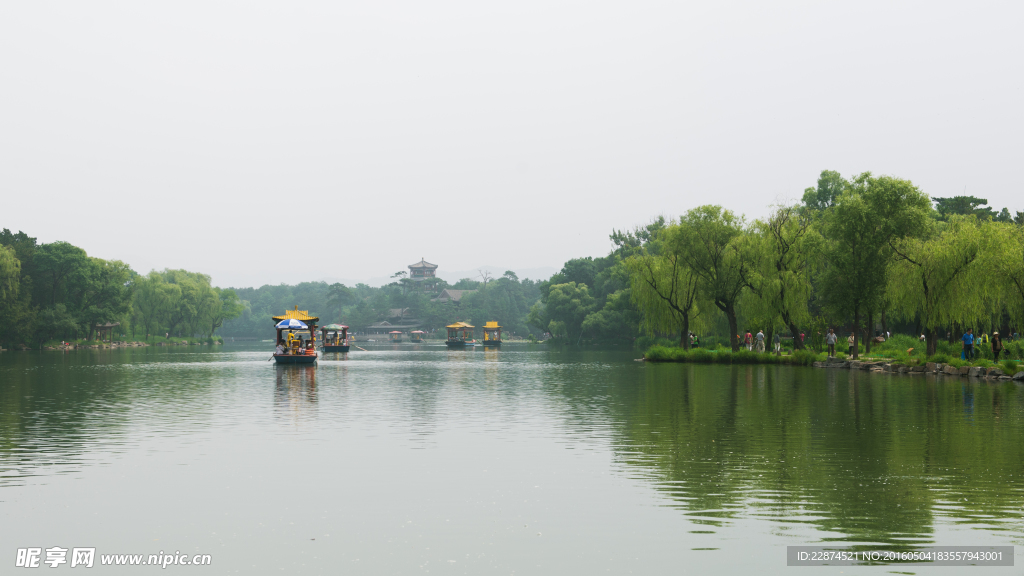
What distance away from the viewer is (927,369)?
30578mm

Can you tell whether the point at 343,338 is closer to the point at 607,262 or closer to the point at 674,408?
the point at 607,262

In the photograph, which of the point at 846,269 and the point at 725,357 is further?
the point at 725,357

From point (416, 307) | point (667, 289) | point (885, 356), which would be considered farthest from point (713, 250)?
point (416, 307)

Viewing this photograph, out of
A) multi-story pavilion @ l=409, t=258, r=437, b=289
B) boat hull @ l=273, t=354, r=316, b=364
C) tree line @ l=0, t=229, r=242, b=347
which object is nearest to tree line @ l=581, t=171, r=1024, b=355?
boat hull @ l=273, t=354, r=316, b=364

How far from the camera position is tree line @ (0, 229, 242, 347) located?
2968 inches

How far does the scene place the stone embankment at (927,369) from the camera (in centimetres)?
2734

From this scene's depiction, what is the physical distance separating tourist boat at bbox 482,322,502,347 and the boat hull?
53.5m

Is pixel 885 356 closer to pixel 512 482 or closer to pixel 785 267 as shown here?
pixel 785 267

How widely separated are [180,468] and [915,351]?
1405 inches

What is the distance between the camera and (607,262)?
102750mm

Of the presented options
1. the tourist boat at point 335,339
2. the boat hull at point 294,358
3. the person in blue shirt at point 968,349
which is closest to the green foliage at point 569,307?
the tourist boat at point 335,339

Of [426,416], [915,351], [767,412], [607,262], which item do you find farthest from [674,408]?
[607,262]

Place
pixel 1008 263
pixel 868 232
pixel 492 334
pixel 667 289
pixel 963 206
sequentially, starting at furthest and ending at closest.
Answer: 1. pixel 492 334
2. pixel 963 206
3. pixel 667 289
4. pixel 868 232
5. pixel 1008 263

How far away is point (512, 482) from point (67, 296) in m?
89.3
